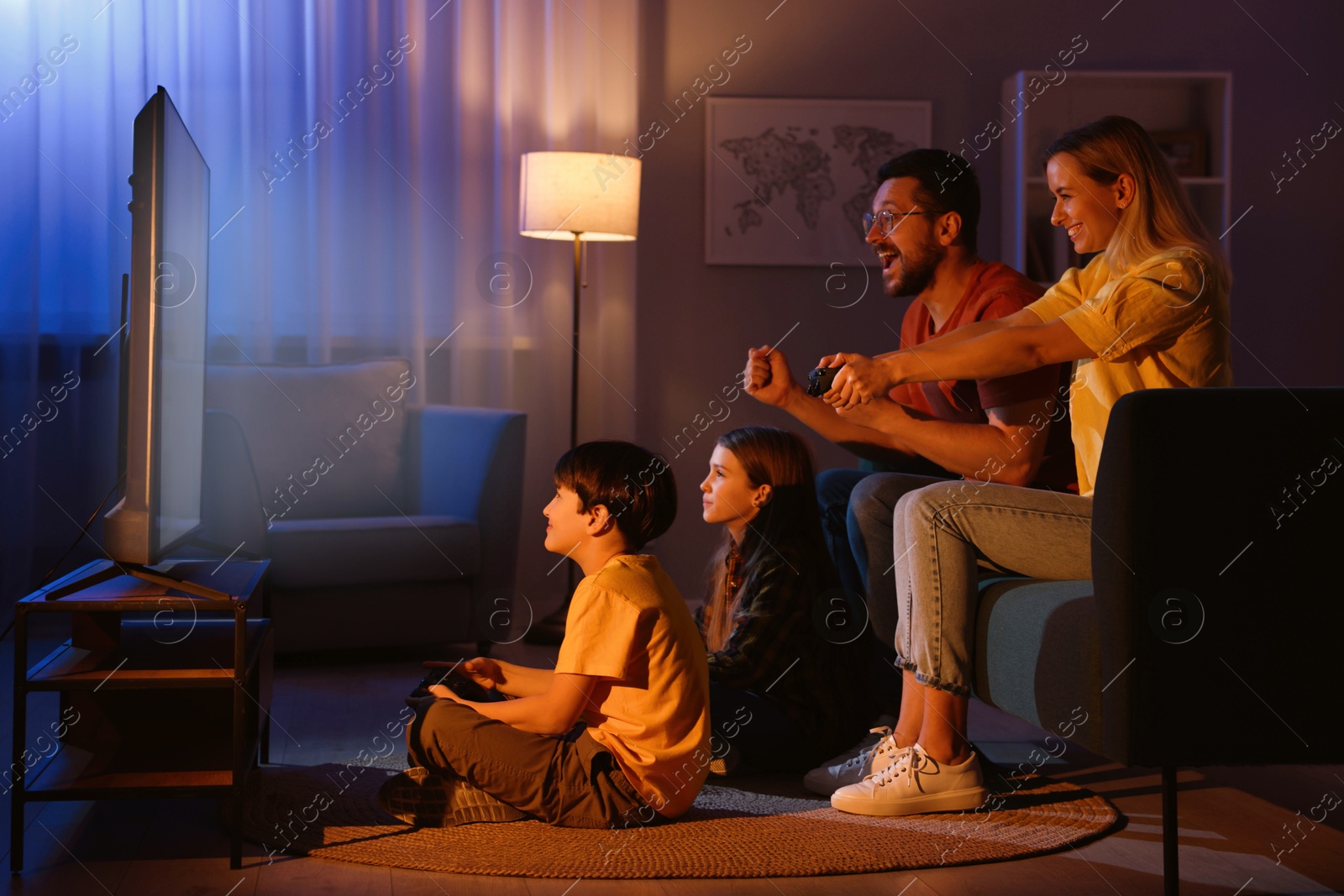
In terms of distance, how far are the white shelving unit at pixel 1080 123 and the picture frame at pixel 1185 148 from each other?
0.06 feet

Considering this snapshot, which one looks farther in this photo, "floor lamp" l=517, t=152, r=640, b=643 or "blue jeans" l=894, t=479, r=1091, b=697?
"floor lamp" l=517, t=152, r=640, b=643

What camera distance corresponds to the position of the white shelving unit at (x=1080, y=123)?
12.5ft

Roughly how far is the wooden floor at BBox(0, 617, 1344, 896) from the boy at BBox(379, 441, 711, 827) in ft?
0.57

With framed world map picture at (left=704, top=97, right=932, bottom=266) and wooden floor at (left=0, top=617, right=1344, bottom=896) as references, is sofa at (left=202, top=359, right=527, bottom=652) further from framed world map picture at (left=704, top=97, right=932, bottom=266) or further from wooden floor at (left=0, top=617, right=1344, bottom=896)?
framed world map picture at (left=704, top=97, right=932, bottom=266)

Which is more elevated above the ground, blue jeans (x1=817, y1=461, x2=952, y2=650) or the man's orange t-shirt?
the man's orange t-shirt

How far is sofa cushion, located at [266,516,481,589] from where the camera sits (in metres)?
2.92

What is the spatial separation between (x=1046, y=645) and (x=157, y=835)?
125cm

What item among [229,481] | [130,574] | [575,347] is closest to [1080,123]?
[575,347]

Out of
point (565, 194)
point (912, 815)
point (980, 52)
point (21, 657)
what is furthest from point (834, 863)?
point (980, 52)

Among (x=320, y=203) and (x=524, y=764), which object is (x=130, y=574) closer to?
(x=524, y=764)

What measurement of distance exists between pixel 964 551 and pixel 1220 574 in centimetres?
37

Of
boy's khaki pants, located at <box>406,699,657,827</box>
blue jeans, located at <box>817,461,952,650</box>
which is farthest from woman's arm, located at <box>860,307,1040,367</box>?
boy's khaki pants, located at <box>406,699,657,827</box>

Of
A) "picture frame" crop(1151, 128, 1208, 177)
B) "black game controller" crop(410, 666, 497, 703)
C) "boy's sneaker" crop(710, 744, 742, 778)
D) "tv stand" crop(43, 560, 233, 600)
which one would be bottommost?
"boy's sneaker" crop(710, 744, 742, 778)

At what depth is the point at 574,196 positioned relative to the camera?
Answer: 11.2 ft
